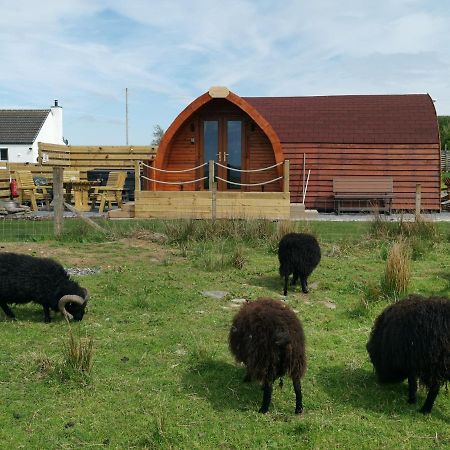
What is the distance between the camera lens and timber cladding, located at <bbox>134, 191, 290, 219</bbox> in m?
17.5

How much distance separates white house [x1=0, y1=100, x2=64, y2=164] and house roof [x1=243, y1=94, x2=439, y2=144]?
29.0 m

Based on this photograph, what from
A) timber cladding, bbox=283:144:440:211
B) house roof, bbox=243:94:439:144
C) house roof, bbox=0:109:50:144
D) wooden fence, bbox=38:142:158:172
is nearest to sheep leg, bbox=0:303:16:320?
timber cladding, bbox=283:144:440:211

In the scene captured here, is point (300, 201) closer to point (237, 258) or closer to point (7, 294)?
point (237, 258)

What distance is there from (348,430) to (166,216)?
45.7 feet

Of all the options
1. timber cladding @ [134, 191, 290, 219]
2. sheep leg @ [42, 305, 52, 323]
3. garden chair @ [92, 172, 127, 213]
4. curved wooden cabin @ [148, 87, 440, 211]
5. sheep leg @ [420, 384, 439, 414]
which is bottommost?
sheep leg @ [420, 384, 439, 414]

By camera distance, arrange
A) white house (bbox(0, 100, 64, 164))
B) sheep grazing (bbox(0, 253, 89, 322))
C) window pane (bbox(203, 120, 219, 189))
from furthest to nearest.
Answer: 1. white house (bbox(0, 100, 64, 164))
2. window pane (bbox(203, 120, 219, 189))
3. sheep grazing (bbox(0, 253, 89, 322))

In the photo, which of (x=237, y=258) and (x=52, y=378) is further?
(x=237, y=258)

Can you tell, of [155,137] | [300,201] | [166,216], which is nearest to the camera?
[166,216]

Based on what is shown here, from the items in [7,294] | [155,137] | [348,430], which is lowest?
[348,430]

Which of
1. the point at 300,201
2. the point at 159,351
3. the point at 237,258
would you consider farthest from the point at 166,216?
the point at 159,351

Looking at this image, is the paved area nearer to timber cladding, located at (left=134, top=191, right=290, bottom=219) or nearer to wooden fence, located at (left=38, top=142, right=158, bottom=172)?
timber cladding, located at (left=134, top=191, right=290, bottom=219)

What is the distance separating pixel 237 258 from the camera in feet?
33.5

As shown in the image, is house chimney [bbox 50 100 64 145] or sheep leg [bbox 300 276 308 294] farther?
house chimney [bbox 50 100 64 145]

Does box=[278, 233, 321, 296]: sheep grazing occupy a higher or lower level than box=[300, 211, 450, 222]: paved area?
lower
